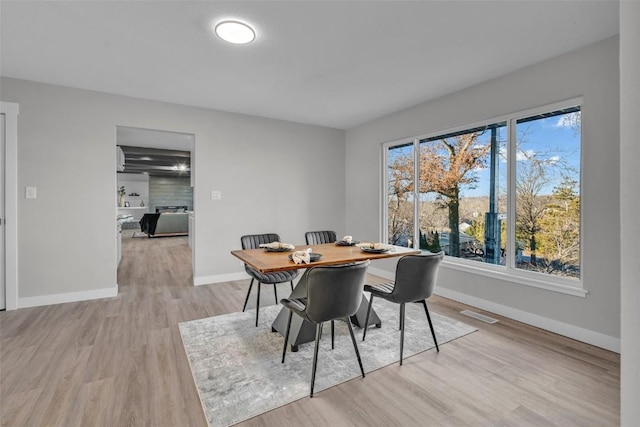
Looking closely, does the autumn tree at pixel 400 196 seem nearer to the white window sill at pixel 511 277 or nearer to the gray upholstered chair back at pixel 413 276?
the white window sill at pixel 511 277

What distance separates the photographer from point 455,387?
6.39 feet

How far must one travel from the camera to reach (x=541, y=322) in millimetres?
2832

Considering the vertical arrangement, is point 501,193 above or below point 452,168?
below

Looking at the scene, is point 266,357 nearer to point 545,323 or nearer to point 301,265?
point 301,265

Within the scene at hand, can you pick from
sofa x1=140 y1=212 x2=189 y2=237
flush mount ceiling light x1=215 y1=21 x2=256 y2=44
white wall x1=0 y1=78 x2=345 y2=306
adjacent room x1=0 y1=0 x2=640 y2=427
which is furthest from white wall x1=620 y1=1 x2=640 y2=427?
sofa x1=140 y1=212 x2=189 y2=237

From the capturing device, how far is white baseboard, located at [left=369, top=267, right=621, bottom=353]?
8.02ft

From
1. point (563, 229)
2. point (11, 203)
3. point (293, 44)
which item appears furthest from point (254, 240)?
point (563, 229)

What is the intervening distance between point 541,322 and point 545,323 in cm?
3

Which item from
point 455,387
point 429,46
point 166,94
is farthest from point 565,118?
point 166,94

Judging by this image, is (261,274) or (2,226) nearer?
(261,274)

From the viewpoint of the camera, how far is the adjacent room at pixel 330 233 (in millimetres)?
1834

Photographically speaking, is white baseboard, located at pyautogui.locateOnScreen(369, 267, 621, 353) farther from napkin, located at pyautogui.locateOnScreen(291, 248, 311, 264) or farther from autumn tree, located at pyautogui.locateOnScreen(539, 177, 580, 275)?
napkin, located at pyautogui.locateOnScreen(291, 248, 311, 264)

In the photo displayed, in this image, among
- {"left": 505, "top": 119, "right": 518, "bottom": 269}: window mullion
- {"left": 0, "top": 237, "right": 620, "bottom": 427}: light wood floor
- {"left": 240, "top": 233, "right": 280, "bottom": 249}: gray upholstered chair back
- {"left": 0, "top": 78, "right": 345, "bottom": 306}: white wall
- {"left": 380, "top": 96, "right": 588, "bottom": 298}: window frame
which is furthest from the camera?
{"left": 0, "top": 78, "right": 345, "bottom": 306}: white wall

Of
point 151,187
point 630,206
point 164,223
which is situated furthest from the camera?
point 151,187
